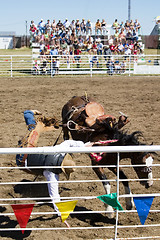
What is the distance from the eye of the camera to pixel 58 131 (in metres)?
8.12

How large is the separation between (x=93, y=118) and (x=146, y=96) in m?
7.13

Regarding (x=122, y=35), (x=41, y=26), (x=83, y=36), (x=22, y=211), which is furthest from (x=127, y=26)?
(x=22, y=211)

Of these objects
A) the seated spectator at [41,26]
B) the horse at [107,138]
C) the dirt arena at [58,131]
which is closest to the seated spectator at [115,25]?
the seated spectator at [41,26]

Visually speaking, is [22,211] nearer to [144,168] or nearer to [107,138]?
[144,168]

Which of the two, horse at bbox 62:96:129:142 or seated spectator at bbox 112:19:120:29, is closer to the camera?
horse at bbox 62:96:129:142

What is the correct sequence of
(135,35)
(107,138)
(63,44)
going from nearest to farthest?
(107,138) → (63,44) → (135,35)

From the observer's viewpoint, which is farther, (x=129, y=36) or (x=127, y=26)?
(x=127, y=26)

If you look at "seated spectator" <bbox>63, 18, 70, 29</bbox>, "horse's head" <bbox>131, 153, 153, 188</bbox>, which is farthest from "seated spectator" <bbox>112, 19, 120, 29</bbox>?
Answer: "horse's head" <bbox>131, 153, 153, 188</bbox>

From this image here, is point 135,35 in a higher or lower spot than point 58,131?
higher

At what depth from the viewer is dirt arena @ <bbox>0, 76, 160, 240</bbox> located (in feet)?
13.1

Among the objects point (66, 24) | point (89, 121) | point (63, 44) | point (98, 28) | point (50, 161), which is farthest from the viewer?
point (98, 28)

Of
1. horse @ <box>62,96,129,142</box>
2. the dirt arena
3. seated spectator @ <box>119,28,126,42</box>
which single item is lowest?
the dirt arena

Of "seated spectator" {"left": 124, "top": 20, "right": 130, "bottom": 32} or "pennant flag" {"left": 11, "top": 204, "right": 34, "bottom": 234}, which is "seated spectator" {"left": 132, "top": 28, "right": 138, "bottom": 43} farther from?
"pennant flag" {"left": 11, "top": 204, "right": 34, "bottom": 234}

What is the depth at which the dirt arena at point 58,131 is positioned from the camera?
3984 millimetres
